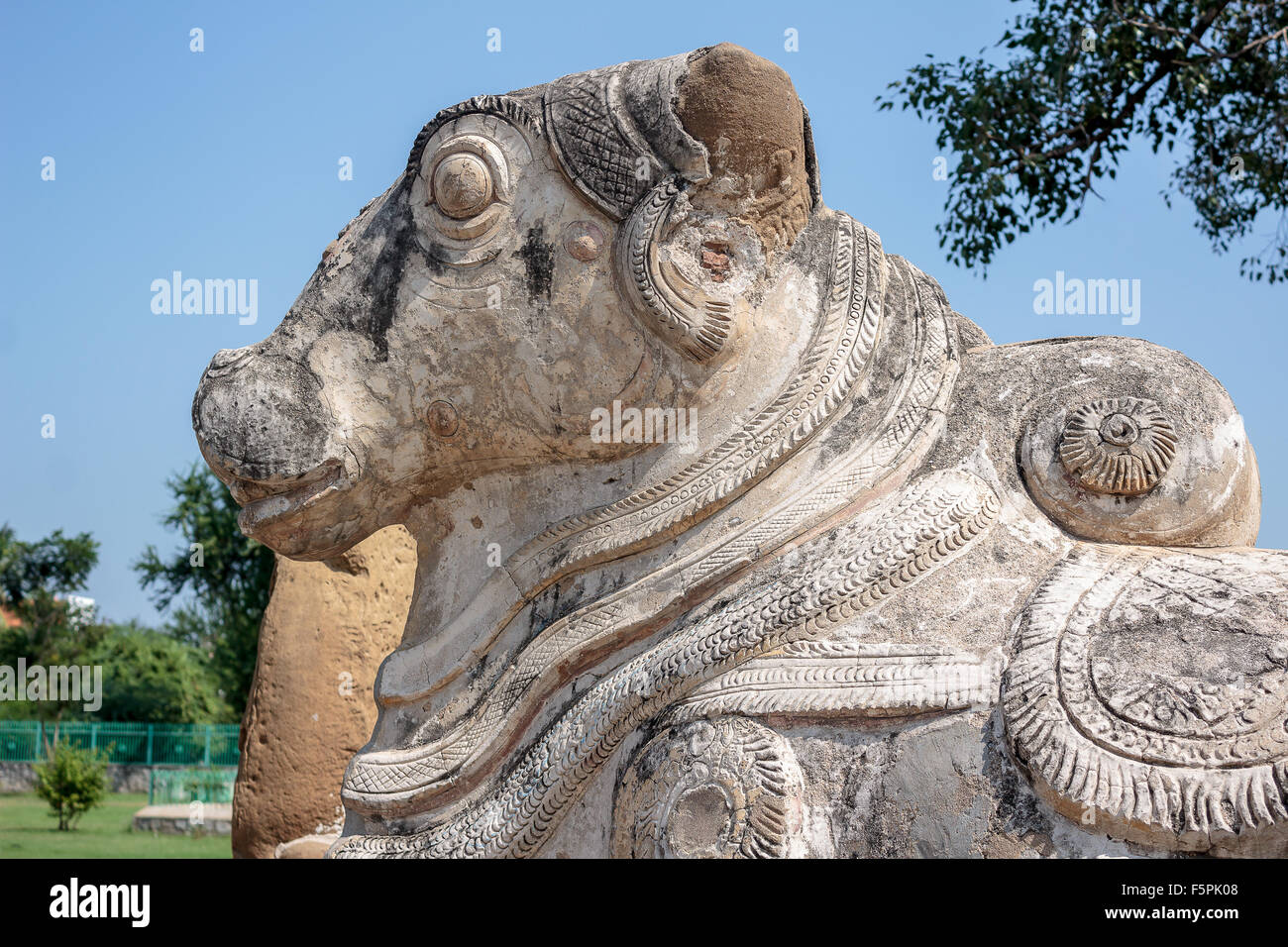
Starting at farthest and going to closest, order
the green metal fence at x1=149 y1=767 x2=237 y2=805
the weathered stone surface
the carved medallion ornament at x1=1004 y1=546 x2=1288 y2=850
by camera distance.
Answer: the green metal fence at x1=149 y1=767 x2=237 y2=805 < the weathered stone surface < the carved medallion ornament at x1=1004 y1=546 x2=1288 y2=850

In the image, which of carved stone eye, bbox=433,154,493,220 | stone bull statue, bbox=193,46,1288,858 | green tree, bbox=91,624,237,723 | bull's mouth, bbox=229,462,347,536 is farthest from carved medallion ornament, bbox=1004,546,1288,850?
green tree, bbox=91,624,237,723

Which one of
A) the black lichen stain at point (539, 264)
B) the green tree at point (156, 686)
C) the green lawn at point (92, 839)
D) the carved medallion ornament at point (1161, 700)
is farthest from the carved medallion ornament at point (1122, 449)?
the green tree at point (156, 686)

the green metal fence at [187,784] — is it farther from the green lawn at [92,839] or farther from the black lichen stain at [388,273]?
the black lichen stain at [388,273]

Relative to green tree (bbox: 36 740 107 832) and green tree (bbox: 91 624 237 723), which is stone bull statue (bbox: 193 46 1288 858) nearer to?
green tree (bbox: 36 740 107 832)

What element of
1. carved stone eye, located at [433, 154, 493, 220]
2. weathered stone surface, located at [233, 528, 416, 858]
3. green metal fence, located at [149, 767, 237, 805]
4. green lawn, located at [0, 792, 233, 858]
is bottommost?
green metal fence, located at [149, 767, 237, 805]

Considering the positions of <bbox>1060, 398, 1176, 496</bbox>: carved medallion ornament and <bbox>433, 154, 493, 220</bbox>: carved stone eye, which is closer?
<bbox>1060, 398, 1176, 496</bbox>: carved medallion ornament

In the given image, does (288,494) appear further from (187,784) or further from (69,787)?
(187,784)

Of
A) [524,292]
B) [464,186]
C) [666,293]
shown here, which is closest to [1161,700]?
[666,293]

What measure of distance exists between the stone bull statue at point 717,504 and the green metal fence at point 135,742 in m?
29.8

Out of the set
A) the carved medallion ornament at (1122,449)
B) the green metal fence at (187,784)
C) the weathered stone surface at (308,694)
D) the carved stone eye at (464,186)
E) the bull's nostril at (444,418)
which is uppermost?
the carved stone eye at (464,186)

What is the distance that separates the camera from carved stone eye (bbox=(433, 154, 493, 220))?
130 inches

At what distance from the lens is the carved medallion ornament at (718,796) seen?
2.62 m
